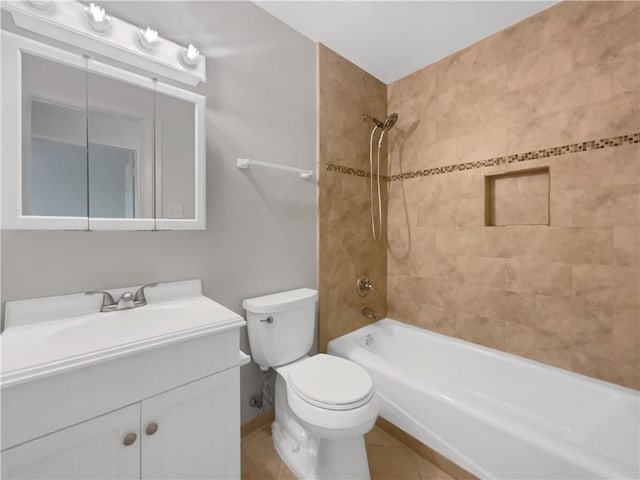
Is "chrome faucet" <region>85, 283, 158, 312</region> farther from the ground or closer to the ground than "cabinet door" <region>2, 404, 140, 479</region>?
farther from the ground

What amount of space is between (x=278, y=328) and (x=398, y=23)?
195 cm

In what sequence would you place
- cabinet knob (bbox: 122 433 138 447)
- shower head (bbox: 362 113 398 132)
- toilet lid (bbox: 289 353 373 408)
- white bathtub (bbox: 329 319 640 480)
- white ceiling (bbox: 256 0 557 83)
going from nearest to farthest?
cabinet knob (bbox: 122 433 138 447), white bathtub (bbox: 329 319 640 480), toilet lid (bbox: 289 353 373 408), white ceiling (bbox: 256 0 557 83), shower head (bbox: 362 113 398 132)

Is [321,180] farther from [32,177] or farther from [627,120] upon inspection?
[627,120]

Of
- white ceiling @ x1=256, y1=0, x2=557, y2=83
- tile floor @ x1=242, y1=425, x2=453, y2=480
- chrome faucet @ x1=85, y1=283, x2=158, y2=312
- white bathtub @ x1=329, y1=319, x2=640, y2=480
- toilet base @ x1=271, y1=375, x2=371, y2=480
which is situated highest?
white ceiling @ x1=256, y1=0, x2=557, y2=83

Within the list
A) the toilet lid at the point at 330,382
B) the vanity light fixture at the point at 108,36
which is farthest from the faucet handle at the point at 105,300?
the vanity light fixture at the point at 108,36

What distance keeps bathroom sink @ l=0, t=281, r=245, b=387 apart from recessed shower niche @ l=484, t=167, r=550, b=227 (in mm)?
1772

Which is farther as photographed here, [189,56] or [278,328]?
[278,328]

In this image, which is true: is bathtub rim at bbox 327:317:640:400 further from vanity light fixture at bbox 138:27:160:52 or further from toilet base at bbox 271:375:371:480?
vanity light fixture at bbox 138:27:160:52

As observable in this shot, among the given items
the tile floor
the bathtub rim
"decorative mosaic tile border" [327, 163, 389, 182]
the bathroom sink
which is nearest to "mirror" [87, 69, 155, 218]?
the bathroom sink

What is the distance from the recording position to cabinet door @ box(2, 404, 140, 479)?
67 cm

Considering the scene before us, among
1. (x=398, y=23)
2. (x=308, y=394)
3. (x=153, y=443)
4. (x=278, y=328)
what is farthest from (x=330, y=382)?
(x=398, y=23)

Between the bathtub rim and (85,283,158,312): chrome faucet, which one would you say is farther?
the bathtub rim

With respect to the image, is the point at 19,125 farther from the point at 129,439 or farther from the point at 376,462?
the point at 376,462

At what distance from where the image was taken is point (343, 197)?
6.61ft
